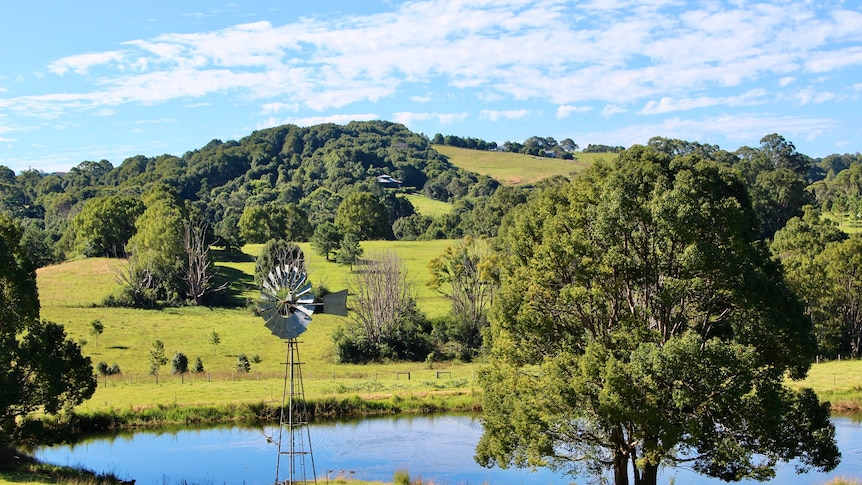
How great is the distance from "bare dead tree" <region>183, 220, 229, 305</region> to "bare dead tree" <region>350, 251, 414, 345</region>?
19.5 m

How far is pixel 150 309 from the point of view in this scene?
78250 mm

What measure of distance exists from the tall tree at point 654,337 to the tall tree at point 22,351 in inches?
599

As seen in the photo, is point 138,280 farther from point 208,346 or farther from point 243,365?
point 243,365

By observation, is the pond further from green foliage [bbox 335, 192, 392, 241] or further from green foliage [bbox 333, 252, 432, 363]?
green foliage [bbox 335, 192, 392, 241]

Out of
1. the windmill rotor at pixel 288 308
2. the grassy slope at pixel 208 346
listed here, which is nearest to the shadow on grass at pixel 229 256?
the grassy slope at pixel 208 346

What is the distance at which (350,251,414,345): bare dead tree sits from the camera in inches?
2596

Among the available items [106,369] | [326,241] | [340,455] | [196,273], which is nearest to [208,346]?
[106,369]

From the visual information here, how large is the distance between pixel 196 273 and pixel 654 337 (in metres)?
68.2

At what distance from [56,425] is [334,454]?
1247 cm

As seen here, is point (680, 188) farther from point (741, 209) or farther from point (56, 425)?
point (56, 425)

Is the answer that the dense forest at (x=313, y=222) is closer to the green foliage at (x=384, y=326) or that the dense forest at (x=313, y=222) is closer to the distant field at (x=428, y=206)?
the distant field at (x=428, y=206)

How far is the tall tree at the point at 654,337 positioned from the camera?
67.6 ft

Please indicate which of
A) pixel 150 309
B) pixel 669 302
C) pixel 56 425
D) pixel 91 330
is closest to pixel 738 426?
pixel 669 302

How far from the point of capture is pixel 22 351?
27.5 metres
